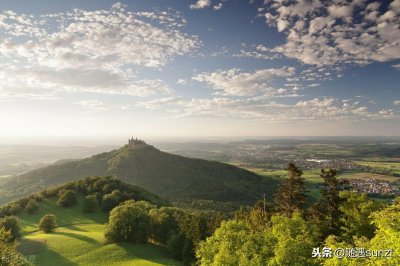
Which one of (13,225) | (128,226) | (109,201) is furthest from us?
(109,201)

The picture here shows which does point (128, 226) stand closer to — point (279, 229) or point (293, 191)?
point (293, 191)

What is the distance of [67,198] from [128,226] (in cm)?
4781

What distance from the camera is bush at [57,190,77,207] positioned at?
122344 mm

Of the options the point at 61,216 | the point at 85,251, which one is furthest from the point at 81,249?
the point at 61,216

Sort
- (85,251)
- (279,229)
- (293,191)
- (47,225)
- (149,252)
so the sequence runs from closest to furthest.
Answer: (279,229) < (293,191) < (85,251) < (149,252) < (47,225)

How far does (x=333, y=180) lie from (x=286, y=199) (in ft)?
46.9

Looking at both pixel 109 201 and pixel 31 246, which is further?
pixel 109 201

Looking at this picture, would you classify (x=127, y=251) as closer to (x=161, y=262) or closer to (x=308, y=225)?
(x=161, y=262)

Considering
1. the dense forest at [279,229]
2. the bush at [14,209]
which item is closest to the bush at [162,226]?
the dense forest at [279,229]

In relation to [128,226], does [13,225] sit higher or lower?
higher

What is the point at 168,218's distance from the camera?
3893 inches

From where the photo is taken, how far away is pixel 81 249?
7838 centimetres

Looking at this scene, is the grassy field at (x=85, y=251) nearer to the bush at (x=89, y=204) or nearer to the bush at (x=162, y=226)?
the bush at (x=162, y=226)

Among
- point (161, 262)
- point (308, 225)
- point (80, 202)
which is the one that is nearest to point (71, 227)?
point (80, 202)
